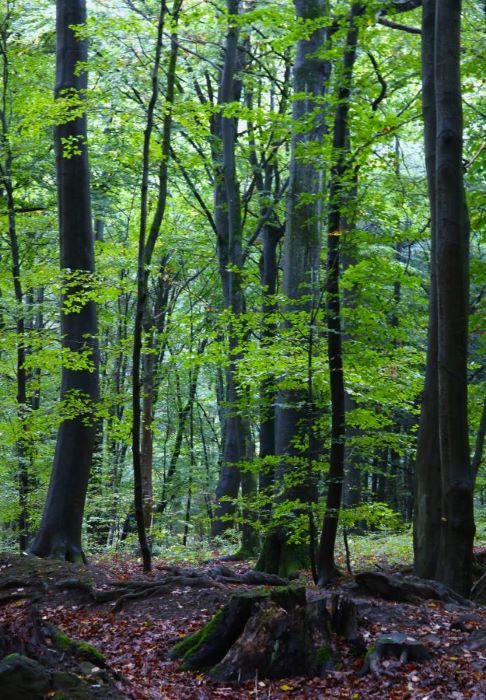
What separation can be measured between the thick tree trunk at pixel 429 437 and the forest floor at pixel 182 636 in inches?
43.6

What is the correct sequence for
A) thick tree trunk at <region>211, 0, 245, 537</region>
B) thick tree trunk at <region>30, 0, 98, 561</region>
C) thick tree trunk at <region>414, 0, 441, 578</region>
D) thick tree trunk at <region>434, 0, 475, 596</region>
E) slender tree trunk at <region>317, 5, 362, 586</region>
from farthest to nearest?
1. thick tree trunk at <region>211, 0, 245, 537</region>
2. thick tree trunk at <region>30, 0, 98, 561</region>
3. thick tree trunk at <region>414, 0, 441, 578</region>
4. slender tree trunk at <region>317, 5, 362, 586</region>
5. thick tree trunk at <region>434, 0, 475, 596</region>

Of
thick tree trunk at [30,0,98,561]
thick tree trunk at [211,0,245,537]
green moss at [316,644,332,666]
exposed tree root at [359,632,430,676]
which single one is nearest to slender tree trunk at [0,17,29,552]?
thick tree trunk at [30,0,98,561]

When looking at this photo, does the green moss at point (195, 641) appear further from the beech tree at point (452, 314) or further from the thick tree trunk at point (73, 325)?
the thick tree trunk at point (73, 325)

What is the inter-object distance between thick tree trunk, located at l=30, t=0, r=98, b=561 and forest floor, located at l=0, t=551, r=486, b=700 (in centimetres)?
198

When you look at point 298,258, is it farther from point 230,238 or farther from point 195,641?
point 195,641

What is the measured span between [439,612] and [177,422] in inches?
885

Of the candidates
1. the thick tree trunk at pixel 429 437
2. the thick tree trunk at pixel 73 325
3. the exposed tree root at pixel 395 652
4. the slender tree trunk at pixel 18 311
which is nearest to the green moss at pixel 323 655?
the exposed tree root at pixel 395 652

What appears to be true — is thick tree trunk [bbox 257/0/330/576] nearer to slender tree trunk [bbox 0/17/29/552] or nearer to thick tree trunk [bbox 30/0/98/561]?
thick tree trunk [bbox 30/0/98/561]

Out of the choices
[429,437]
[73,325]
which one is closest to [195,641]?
[429,437]

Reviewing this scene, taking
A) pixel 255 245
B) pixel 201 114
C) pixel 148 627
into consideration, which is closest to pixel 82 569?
pixel 148 627

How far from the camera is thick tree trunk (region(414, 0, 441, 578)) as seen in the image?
8617 mm

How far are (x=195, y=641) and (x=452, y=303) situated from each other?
14.1ft

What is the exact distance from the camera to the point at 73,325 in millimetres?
12055

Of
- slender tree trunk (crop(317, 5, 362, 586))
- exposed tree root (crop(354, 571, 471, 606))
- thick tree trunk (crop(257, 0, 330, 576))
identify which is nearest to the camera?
exposed tree root (crop(354, 571, 471, 606))
